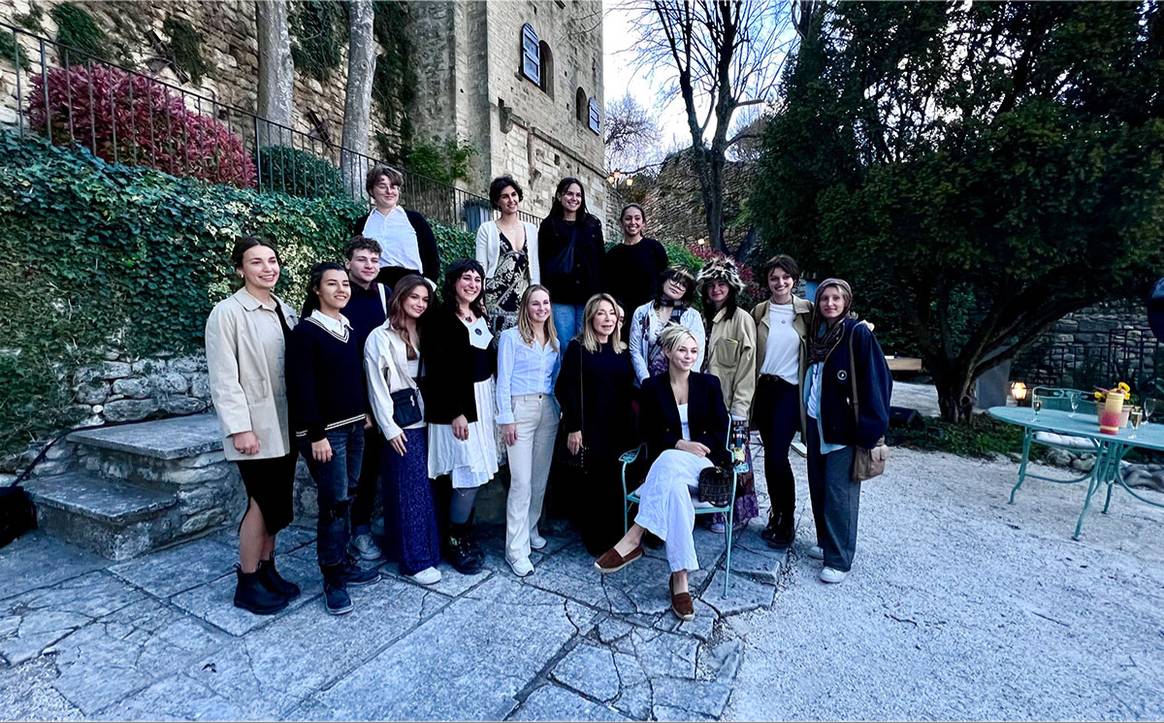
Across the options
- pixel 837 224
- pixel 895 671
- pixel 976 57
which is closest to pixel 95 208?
pixel 895 671

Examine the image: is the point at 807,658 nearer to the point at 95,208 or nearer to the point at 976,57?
the point at 95,208

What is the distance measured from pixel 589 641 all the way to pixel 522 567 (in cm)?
71

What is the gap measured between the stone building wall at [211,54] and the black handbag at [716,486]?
6.41 metres

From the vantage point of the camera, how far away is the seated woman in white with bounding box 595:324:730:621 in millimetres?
2676

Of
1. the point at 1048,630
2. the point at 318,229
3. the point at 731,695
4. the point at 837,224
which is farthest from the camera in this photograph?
the point at 837,224

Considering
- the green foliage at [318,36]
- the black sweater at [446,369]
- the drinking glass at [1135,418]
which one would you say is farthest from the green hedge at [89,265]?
the drinking glass at [1135,418]

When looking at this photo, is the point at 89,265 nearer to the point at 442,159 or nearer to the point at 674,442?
the point at 674,442

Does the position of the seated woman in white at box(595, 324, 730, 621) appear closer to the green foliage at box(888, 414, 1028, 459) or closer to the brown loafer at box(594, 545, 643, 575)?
the brown loafer at box(594, 545, 643, 575)

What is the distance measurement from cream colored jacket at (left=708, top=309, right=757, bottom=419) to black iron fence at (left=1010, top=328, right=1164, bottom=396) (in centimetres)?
740

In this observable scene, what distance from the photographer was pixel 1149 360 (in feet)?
28.4

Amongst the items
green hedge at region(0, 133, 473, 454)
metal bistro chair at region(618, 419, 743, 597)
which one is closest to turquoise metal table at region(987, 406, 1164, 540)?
metal bistro chair at region(618, 419, 743, 597)

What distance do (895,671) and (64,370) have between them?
533 centimetres

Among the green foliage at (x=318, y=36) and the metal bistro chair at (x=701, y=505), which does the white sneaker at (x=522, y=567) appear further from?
the green foliage at (x=318, y=36)

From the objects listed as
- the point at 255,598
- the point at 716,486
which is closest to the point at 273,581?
the point at 255,598
